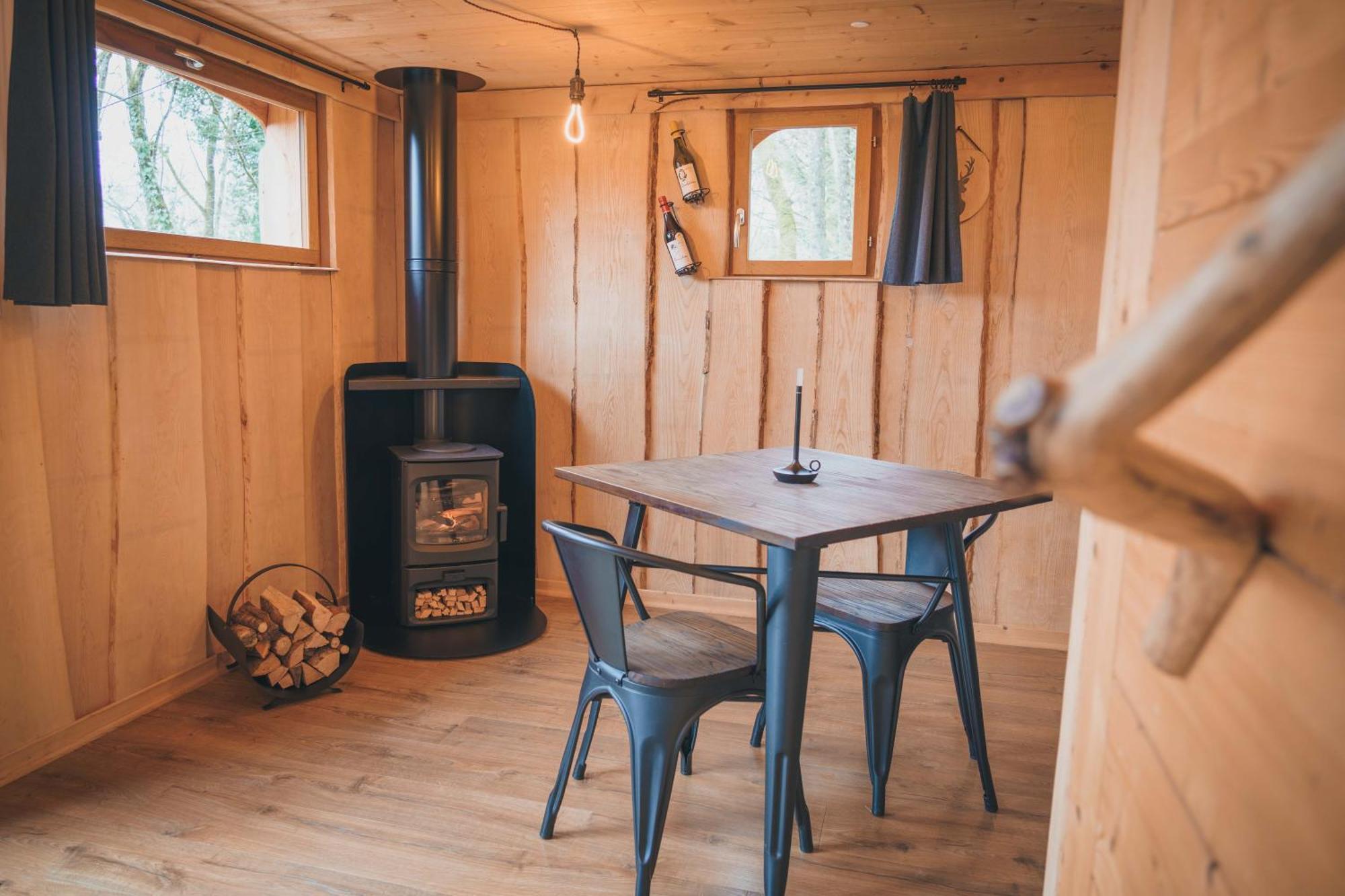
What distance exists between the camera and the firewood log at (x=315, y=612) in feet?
10.7

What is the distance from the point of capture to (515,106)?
422cm

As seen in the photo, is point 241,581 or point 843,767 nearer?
point 843,767

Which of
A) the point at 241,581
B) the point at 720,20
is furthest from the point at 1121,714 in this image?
the point at 241,581

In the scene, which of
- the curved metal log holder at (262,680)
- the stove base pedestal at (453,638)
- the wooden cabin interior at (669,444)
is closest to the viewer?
the wooden cabin interior at (669,444)

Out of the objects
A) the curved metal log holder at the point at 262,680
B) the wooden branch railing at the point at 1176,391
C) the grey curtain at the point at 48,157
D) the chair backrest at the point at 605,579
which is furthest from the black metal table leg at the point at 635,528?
the wooden branch railing at the point at 1176,391

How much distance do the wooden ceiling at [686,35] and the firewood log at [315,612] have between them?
6.54 feet

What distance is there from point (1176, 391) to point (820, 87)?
3.80 m

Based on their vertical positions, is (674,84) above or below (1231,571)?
above

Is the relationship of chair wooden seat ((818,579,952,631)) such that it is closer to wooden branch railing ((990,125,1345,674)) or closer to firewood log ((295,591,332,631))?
firewood log ((295,591,332,631))

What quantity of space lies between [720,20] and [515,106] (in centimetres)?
133

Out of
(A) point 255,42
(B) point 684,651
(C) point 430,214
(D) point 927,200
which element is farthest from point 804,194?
(B) point 684,651

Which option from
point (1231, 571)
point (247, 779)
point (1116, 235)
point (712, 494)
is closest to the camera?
point (1231, 571)

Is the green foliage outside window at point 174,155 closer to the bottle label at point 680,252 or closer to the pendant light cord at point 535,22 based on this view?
the pendant light cord at point 535,22

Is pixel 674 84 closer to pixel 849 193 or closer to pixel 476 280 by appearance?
pixel 849 193
